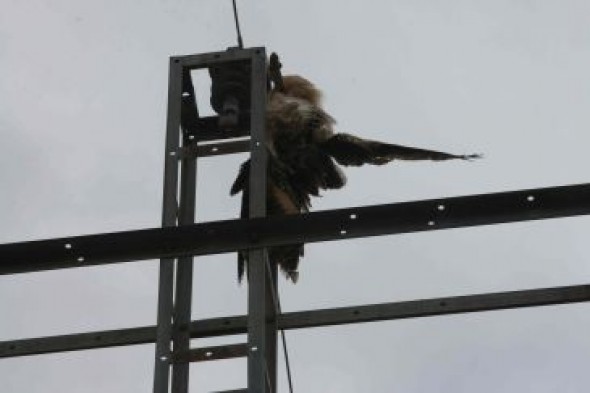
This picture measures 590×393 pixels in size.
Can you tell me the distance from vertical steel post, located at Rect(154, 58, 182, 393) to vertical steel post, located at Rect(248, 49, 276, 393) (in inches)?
13.0

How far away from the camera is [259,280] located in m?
6.09

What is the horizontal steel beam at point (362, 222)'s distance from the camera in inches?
245

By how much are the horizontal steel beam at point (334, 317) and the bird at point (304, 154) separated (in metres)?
1.99

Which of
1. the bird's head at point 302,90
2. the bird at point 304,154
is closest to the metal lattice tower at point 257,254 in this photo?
the bird at point 304,154

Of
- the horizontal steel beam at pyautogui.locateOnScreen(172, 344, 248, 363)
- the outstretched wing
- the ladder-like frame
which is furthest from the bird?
the horizontal steel beam at pyautogui.locateOnScreen(172, 344, 248, 363)

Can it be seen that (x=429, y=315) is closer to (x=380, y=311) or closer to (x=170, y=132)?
(x=380, y=311)

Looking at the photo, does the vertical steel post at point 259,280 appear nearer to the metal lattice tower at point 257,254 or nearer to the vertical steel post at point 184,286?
the metal lattice tower at point 257,254

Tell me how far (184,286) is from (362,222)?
0.79m

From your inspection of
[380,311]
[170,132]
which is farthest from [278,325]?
[170,132]

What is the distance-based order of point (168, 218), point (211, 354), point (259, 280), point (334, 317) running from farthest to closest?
point (168, 218)
point (334, 317)
point (259, 280)
point (211, 354)

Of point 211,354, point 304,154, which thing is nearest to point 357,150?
point 304,154

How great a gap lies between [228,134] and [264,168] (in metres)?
0.59

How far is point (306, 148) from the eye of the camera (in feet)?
28.1

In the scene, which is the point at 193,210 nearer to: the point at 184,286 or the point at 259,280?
the point at 184,286
